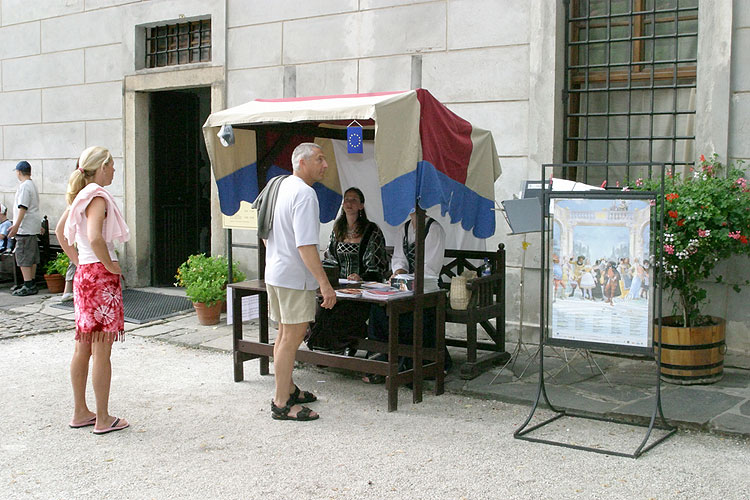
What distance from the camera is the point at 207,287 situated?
857cm

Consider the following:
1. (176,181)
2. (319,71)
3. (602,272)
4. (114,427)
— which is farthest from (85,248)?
(176,181)

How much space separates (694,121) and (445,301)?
2779 mm

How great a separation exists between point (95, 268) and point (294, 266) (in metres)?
1.23

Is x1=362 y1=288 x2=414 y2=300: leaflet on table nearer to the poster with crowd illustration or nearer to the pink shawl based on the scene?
the poster with crowd illustration

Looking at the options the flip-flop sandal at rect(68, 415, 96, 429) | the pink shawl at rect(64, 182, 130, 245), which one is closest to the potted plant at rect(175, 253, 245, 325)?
the flip-flop sandal at rect(68, 415, 96, 429)

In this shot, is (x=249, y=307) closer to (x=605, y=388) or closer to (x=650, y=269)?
(x=605, y=388)

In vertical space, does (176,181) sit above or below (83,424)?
above

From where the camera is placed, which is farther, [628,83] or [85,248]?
[628,83]

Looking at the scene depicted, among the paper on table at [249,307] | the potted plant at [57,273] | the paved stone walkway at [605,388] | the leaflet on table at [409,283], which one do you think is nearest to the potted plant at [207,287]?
the paved stone walkway at [605,388]

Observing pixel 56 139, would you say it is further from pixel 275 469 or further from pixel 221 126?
pixel 275 469

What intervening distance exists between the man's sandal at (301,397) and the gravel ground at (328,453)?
2.6 inches

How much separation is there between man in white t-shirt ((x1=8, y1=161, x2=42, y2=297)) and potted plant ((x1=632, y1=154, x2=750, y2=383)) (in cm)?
770

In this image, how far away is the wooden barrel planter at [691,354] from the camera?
238 inches

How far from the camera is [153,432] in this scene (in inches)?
203
